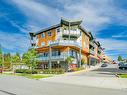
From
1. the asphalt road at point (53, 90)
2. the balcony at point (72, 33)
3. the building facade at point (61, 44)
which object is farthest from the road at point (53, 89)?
the balcony at point (72, 33)

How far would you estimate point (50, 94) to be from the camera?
14.6m

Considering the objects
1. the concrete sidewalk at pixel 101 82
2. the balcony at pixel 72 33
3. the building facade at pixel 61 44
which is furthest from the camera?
the balcony at pixel 72 33

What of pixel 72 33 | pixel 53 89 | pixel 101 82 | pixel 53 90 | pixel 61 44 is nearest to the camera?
pixel 53 90

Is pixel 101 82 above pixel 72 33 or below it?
below

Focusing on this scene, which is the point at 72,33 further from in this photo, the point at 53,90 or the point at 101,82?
the point at 53,90

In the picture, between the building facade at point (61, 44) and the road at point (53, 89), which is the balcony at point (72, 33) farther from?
the road at point (53, 89)

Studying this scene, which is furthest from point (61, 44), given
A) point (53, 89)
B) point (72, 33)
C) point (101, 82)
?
point (53, 89)

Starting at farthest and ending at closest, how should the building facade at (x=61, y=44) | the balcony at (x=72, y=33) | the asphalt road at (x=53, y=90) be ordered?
the balcony at (x=72, y=33)
the building facade at (x=61, y=44)
the asphalt road at (x=53, y=90)

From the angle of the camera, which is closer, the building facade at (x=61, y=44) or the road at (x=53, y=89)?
the road at (x=53, y=89)

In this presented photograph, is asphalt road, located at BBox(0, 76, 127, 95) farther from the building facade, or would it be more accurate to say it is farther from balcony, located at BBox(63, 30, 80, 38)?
balcony, located at BBox(63, 30, 80, 38)

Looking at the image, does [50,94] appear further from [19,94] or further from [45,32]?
[45,32]

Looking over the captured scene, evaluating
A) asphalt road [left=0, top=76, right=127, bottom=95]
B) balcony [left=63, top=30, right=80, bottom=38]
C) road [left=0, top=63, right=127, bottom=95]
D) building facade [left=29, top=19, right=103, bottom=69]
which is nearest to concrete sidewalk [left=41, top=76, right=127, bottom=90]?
road [left=0, top=63, right=127, bottom=95]

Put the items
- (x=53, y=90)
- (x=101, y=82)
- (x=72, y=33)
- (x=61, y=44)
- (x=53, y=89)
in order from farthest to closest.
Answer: (x=72, y=33) < (x=61, y=44) < (x=101, y=82) < (x=53, y=89) < (x=53, y=90)

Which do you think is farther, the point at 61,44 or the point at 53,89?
the point at 61,44
